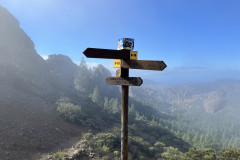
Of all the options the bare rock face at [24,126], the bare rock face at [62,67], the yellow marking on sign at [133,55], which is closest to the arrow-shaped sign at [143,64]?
the yellow marking on sign at [133,55]

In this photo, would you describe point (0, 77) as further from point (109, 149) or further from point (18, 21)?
point (18, 21)

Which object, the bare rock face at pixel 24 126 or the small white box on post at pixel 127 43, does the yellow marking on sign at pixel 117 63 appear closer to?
the small white box on post at pixel 127 43

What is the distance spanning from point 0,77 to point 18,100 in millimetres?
16656

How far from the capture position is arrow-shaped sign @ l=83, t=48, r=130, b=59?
6.39 metres

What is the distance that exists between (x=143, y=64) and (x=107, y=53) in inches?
64.3

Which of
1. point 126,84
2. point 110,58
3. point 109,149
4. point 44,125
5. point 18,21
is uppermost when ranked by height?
point 18,21

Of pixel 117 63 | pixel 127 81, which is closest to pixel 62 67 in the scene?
pixel 117 63

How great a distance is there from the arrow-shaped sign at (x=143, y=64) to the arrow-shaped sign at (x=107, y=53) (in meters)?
0.28

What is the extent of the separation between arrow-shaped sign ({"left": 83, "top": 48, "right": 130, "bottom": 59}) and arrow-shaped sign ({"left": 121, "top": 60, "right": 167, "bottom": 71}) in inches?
11.2

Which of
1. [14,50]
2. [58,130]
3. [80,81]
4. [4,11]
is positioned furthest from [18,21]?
[58,130]

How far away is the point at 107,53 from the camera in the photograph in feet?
21.4

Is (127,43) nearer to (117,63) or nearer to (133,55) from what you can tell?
(133,55)

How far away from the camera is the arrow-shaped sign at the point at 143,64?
19.9 feet

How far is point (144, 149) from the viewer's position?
2700 cm
